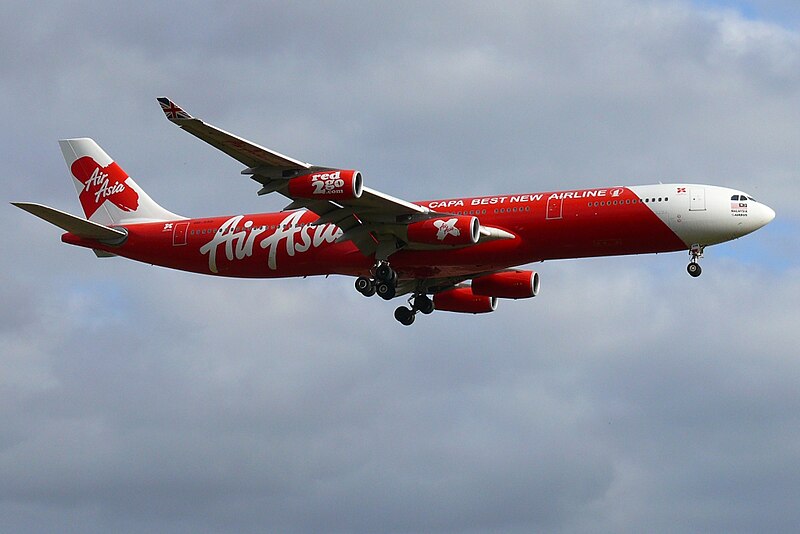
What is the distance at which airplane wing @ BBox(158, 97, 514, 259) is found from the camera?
59.2m

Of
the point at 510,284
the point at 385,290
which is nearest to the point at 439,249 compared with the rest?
the point at 385,290

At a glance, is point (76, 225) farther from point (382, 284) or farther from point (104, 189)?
point (382, 284)

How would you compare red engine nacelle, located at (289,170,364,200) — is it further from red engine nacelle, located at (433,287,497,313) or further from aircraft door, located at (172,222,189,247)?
red engine nacelle, located at (433,287,497,313)

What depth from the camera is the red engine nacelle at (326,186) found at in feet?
202

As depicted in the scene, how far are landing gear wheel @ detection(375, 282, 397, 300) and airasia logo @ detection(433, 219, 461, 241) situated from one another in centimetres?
436

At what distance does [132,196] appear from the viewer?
75312mm

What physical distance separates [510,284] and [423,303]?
4961 millimetres

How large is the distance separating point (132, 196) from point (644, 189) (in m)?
27.3

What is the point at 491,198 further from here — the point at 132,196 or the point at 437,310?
the point at 132,196

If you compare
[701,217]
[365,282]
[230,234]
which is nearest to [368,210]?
[365,282]

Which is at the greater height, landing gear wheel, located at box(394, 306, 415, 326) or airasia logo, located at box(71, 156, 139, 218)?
airasia logo, located at box(71, 156, 139, 218)

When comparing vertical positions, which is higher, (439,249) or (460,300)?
(439,249)

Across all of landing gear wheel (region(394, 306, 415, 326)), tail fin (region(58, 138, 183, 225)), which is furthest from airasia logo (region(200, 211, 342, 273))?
landing gear wheel (region(394, 306, 415, 326))

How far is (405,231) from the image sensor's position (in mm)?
65438
